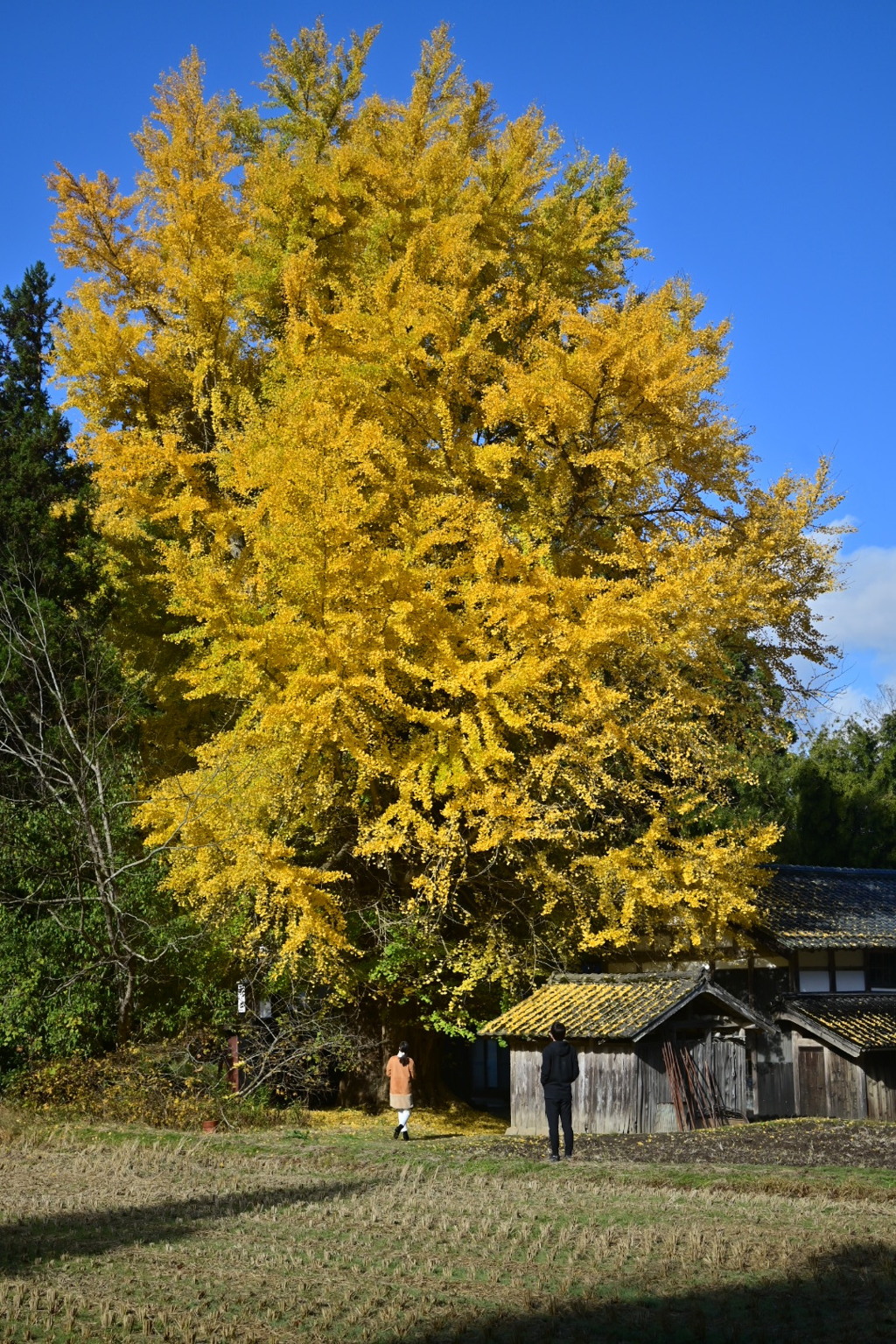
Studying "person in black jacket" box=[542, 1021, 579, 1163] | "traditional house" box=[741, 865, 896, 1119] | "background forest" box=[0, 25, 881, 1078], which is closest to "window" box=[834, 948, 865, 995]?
"traditional house" box=[741, 865, 896, 1119]

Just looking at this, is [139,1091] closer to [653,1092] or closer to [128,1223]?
[653,1092]

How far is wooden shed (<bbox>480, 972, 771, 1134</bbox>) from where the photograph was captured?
18.6 meters

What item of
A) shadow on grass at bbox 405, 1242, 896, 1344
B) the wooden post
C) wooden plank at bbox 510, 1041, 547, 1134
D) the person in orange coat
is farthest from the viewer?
the wooden post

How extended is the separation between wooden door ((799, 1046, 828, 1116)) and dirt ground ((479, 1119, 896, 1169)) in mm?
2516

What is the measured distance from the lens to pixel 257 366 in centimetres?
2384

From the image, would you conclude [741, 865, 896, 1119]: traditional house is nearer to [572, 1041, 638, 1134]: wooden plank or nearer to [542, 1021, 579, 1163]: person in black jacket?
[572, 1041, 638, 1134]: wooden plank

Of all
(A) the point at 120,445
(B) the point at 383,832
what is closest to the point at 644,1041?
(B) the point at 383,832

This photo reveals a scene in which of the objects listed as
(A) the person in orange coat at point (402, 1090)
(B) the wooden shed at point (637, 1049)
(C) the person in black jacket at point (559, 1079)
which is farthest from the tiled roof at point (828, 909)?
(C) the person in black jacket at point (559, 1079)

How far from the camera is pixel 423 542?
730 inches

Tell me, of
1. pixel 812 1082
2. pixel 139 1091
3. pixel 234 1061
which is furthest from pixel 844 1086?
pixel 139 1091

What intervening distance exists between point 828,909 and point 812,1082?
355cm

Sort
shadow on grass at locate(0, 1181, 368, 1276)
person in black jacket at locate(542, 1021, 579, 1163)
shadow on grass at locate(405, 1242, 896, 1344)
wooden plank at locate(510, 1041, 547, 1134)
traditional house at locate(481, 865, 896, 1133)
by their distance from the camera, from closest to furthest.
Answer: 1. shadow on grass at locate(405, 1242, 896, 1344)
2. shadow on grass at locate(0, 1181, 368, 1276)
3. person in black jacket at locate(542, 1021, 579, 1163)
4. traditional house at locate(481, 865, 896, 1133)
5. wooden plank at locate(510, 1041, 547, 1134)

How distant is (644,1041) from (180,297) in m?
14.5

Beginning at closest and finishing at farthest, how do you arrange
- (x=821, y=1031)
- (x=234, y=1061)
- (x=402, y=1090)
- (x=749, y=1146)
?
1. (x=749, y=1146)
2. (x=402, y=1090)
3. (x=234, y=1061)
4. (x=821, y=1031)
